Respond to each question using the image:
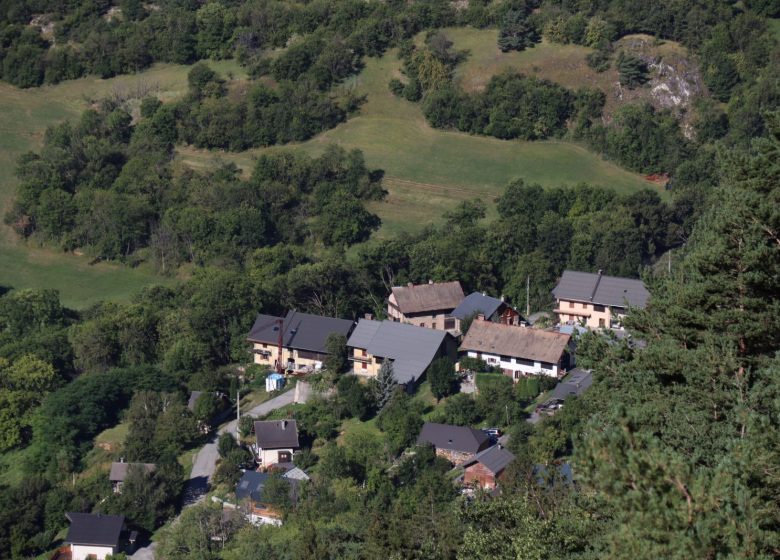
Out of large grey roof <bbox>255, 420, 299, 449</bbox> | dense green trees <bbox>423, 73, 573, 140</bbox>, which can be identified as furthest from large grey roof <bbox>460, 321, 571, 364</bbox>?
dense green trees <bbox>423, 73, 573, 140</bbox>

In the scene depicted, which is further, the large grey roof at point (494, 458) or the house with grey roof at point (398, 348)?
the house with grey roof at point (398, 348)

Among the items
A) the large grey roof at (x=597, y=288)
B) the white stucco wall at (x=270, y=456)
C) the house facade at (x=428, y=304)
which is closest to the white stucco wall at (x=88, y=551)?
the white stucco wall at (x=270, y=456)

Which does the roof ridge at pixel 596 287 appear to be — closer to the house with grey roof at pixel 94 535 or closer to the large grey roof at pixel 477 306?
the large grey roof at pixel 477 306

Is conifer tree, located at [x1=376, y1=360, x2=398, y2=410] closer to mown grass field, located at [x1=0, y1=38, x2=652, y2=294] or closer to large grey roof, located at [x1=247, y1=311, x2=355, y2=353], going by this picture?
large grey roof, located at [x1=247, y1=311, x2=355, y2=353]

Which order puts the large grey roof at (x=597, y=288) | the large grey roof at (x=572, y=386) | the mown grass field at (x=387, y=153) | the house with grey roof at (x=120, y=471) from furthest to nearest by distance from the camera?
the mown grass field at (x=387, y=153) < the large grey roof at (x=597, y=288) < the large grey roof at (x=572, y=386) < the house with grey roof at (x=120, y=471)

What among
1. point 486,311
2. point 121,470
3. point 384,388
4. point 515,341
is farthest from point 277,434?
point 486,311
